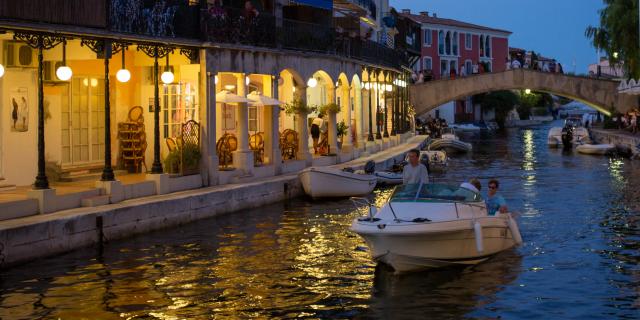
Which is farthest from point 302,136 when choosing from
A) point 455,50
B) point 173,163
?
point 455,50

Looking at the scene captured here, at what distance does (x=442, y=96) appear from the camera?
7831cm

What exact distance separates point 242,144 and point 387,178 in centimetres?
686

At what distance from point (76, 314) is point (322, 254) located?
6.21m

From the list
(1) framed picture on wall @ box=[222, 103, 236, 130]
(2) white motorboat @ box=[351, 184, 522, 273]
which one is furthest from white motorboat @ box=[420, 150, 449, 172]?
(2) white motorboat @ box=[351, 184, 522, 273]

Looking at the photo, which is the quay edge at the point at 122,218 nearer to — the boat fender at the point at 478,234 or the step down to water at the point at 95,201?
the step down to water at the point at 95,201

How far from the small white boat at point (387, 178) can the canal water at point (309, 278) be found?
8775 mm

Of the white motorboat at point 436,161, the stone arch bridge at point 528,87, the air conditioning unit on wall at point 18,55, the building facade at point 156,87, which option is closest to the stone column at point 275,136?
the building facade at point 156,87

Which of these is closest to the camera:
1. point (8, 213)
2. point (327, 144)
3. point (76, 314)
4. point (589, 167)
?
point (76, 314)

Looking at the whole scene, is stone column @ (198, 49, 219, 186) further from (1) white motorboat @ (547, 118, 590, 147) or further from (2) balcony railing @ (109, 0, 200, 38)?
(1) white motorboat @ (547, 118, 590, 147)

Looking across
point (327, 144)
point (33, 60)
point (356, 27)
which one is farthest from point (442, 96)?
point (33, 60)

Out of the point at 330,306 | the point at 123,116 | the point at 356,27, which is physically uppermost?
the point at 356,27

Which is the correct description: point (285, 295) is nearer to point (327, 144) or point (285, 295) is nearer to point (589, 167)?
point (327, 144)

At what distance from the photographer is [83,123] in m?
26.5

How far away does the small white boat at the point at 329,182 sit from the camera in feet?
97.6
